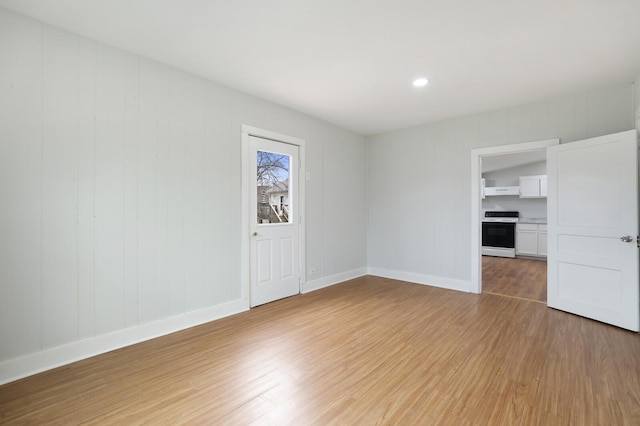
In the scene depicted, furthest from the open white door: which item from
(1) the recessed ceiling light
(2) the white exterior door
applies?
(2) the white exterior door

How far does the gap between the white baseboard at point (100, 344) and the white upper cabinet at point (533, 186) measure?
7684mm

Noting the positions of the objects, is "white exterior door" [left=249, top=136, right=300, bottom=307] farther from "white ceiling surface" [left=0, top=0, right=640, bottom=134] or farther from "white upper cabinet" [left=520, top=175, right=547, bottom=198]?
"white upper cabinet" [left=520, top=175, right=547, bottom=198]

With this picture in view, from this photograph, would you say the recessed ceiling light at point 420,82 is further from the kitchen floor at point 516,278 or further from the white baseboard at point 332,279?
the kitchen floor at point 516,278

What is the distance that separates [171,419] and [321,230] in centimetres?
327

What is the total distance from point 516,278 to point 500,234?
2627mm

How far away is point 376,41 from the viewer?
8.25 feet

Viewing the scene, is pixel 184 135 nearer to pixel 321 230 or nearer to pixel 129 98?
pixel 129 98

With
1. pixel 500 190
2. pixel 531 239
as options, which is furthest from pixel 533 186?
A: pixel 531 239

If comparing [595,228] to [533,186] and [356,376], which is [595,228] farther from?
[533,186]

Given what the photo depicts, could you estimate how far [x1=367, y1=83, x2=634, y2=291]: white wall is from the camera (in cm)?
360

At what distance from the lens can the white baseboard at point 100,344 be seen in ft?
7.04

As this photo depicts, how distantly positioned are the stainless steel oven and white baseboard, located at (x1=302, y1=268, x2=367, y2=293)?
168 inches

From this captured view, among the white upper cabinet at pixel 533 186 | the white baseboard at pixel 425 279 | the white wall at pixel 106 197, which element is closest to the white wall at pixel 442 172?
the white baseboard at pixel 425 279

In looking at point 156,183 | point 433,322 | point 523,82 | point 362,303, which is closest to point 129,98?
point 156,183
